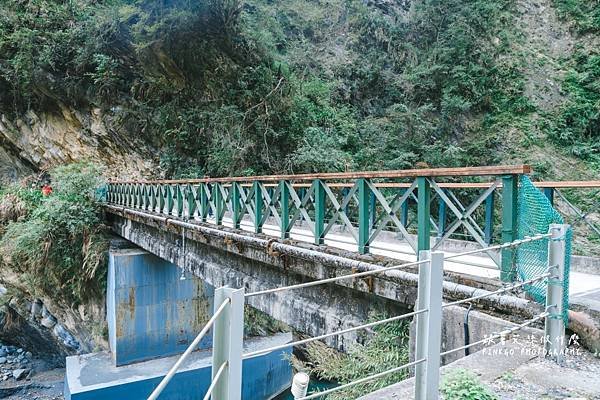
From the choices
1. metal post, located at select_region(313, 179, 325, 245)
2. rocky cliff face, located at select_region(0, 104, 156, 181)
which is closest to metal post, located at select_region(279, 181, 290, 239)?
metal post, located at select_region(313, 179, 325, 245)

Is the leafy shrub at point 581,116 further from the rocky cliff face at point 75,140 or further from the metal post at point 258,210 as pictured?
the rocky cliff face at point 75,140

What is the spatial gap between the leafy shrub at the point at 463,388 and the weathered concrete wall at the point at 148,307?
1040 centimetres

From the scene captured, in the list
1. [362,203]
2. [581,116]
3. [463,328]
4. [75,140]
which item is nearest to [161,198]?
[362,203]

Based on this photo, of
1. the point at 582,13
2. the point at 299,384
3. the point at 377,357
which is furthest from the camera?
the point at 582,13

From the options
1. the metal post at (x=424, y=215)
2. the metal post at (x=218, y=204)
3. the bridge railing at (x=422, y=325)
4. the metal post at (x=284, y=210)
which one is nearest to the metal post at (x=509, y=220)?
the bridge railing at (x=422, y=325)

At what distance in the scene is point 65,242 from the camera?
1246 cm

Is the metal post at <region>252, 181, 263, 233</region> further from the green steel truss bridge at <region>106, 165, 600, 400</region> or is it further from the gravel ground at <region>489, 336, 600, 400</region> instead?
the gravel ground at <region>489, 336, 600, 400</region>

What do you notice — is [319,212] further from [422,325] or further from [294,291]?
[422,325]

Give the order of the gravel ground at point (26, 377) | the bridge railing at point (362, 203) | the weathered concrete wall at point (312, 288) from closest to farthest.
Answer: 1. the bridge railing at point (362, 203)
2. the weathered concrete wall at point (312, 288)
3. the gravel ground at point (26, 377)

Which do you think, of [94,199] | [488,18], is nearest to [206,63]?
[94,199]

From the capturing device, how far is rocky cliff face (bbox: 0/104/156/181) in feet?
56.7

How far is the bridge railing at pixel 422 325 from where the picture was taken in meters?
1.61

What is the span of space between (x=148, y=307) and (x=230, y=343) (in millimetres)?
10820

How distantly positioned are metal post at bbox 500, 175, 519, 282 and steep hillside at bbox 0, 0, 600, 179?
10.7 meters
